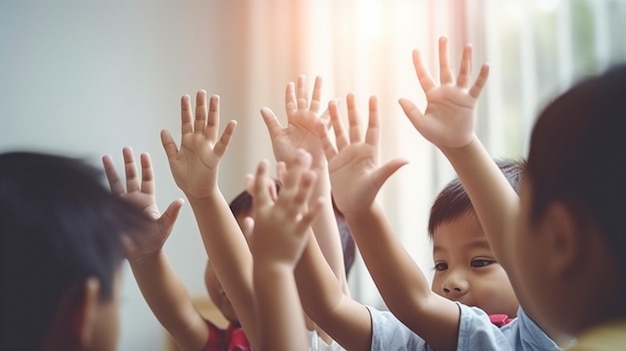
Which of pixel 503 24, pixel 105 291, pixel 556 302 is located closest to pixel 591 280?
pixel 556 302

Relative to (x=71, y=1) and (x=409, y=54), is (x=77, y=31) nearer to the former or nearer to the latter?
(x=71, y=1)

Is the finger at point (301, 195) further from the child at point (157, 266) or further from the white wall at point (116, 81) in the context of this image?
the white wall at point (116, 81)

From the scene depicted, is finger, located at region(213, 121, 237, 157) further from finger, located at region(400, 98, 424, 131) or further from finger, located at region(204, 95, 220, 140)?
finger, located at region(400, 98, 424, 131)

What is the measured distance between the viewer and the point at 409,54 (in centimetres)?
185

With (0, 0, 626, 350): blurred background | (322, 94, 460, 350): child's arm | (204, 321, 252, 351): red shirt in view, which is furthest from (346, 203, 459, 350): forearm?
(0, 0, 626, 350): blurred background

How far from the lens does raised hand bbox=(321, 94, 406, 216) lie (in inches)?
32.5

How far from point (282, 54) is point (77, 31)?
48 centimetres

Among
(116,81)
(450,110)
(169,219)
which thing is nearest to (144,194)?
(169,219)

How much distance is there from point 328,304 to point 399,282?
78mm

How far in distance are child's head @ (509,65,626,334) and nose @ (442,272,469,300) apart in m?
0.32

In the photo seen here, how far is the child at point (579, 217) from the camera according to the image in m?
0.65

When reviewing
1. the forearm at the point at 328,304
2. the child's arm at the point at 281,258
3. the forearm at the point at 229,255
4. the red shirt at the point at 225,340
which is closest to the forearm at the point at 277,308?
→ the child's arm at the point at 281,258

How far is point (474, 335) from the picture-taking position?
89cm

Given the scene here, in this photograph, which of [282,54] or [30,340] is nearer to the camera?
[30,340]
